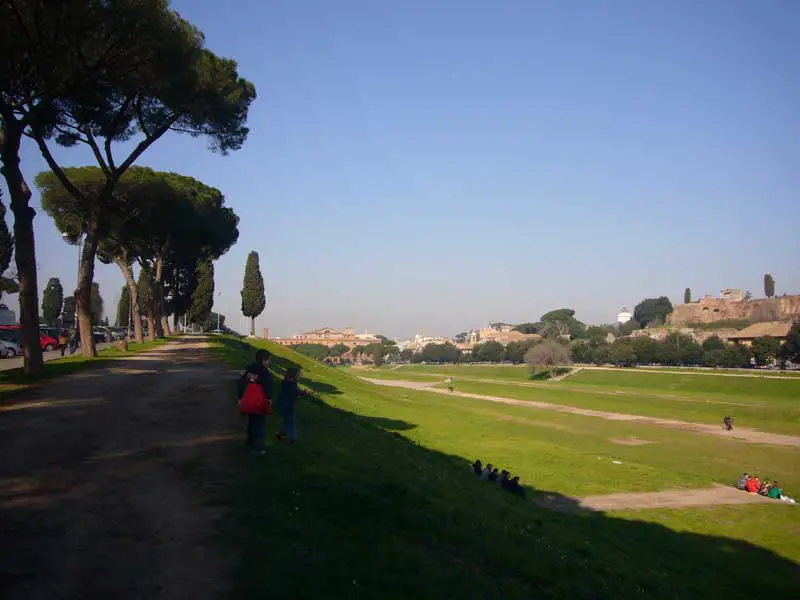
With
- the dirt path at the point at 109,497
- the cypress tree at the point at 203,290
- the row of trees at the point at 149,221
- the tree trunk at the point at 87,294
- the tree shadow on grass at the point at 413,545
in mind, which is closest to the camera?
the dirt path at the point at 109,497

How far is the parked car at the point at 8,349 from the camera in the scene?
32959 millimetres

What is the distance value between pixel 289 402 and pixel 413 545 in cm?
385

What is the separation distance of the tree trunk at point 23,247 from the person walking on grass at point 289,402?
10232 millimetres

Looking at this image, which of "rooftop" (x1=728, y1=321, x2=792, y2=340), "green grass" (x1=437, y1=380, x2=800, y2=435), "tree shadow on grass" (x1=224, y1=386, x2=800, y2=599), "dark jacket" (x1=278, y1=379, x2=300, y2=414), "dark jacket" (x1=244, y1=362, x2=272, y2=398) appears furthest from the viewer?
"rooftop" (x1=728, y1=321, x2=792, y2=340)

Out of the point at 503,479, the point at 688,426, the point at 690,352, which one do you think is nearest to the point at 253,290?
the point at 688,426

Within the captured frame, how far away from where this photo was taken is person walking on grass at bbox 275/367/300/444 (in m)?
11.1

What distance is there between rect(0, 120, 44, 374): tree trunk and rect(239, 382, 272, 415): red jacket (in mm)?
11148

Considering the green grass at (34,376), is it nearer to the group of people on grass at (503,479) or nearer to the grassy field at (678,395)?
the group of people on grass at (503,479)

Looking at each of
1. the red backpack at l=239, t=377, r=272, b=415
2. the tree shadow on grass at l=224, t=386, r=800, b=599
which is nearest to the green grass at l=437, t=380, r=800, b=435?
the tree shadow on grass at l=224, t=386, r=800, b=599

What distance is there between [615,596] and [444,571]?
3216 millimetres

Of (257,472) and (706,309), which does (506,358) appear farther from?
(257,472)

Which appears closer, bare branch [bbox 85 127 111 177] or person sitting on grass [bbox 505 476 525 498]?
person sitting on grass [bbox 505 476 525 498]

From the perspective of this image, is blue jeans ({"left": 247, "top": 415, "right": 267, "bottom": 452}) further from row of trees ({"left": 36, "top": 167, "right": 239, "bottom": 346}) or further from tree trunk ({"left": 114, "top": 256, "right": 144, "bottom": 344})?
tree trunk ({"left": 114, "top": 256, "right": 144, "bottom": 344})

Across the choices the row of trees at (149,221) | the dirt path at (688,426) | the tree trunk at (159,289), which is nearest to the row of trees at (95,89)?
the row of trees at (149,221)
